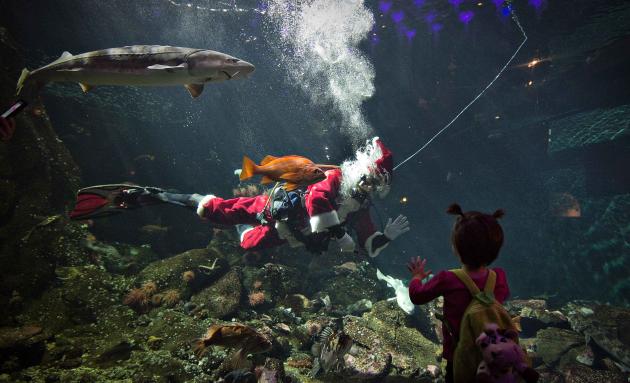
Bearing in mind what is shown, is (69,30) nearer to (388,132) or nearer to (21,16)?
(21,16)

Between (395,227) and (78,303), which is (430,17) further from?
(78,303)

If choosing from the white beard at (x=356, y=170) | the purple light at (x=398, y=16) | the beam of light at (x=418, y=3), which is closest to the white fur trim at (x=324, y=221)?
the white beard at (x=356, y=170)

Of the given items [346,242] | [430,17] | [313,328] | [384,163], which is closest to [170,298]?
[313,328]

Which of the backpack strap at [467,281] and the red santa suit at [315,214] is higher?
the red santa suit at [315,214]

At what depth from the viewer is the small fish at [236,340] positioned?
350 centimetres

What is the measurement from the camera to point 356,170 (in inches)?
236

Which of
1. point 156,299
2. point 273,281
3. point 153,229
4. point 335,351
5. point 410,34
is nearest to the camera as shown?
point 335,351

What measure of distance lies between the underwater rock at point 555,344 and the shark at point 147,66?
9175 mm

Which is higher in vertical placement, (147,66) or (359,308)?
(147,66)

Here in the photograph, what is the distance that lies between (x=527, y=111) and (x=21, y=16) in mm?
28421

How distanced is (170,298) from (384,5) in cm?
1308

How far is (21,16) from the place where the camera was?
37.6ft

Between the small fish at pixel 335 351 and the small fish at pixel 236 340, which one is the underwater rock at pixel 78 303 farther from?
the small fish at pixel 335 351

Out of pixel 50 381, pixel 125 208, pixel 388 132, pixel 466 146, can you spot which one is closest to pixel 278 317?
pixel 50 381
